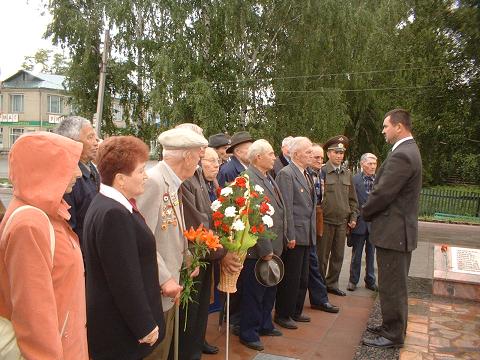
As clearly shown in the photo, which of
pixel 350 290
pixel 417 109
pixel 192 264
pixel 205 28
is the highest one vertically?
pixel 205 28

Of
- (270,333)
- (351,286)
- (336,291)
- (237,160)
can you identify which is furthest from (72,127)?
(351,286)

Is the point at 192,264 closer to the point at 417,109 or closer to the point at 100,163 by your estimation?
the point at 100,163

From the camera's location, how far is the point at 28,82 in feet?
147

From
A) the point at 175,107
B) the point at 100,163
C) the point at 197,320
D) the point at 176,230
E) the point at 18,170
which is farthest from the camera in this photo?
the point at 175,107

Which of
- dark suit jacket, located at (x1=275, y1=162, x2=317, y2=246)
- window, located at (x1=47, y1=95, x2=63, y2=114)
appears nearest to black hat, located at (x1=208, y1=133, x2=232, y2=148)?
dark suit jacket, located at (x1=275, y1=162, x2=317, y2=246)

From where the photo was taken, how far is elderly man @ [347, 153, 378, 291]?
633cm

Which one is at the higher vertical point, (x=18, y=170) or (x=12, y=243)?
(x=18, y=170)

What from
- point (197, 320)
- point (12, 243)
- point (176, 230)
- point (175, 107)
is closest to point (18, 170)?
point (12, 243)

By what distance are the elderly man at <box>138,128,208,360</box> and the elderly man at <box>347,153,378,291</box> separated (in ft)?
12.2

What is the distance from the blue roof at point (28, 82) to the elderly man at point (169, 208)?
148ft

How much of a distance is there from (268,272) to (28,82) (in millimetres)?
46767

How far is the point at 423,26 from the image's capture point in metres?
16.7

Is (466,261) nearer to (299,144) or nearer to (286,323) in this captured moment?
(286,323)

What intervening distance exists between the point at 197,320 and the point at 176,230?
36.5 inches
